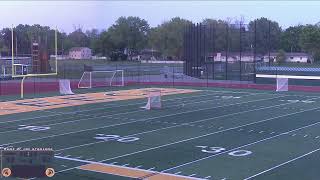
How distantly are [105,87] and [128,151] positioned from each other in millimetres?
21116

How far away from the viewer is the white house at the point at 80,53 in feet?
333

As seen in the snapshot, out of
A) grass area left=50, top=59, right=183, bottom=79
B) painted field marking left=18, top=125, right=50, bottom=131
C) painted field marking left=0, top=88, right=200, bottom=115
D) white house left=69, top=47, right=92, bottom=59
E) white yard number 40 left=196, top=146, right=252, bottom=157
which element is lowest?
white yard number 40 left=196, top=146, right=252, bottom=157

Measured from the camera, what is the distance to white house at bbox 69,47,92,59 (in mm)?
101562

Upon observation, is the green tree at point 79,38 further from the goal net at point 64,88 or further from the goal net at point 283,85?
the goal net at point 64,88

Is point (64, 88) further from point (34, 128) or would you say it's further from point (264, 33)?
point (264, 33)

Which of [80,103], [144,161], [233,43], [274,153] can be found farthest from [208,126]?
[233,43]

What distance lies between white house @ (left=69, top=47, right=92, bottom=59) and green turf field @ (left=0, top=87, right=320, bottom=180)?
262ft

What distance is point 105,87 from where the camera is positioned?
32938mm

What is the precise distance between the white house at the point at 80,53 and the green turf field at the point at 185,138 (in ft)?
262

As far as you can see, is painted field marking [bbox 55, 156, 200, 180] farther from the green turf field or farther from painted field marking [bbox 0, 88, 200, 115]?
painted field marking [bbox 0, 88, 200, 115]

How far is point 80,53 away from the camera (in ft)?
342

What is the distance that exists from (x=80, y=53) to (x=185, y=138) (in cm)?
9184

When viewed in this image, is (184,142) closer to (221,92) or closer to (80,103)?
(80,103)

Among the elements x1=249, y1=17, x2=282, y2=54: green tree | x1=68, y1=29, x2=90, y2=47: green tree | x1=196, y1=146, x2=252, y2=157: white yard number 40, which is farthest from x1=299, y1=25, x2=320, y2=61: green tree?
x1=196, y1=146, x2=252, y2=157: white yard number 40
